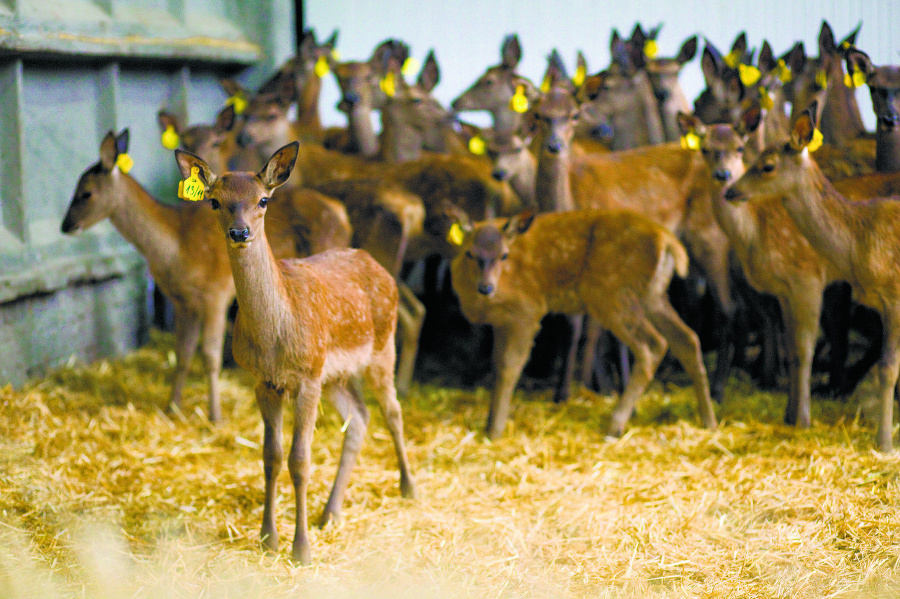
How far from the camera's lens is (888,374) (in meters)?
5.17

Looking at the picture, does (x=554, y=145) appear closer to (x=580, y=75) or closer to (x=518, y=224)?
(x=518, y=224)

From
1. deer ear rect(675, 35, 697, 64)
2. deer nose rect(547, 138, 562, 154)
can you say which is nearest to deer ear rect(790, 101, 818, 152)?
deer nose rect(547, 138, 562, 154)

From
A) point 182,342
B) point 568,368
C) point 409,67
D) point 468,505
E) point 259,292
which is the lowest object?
point 468,505

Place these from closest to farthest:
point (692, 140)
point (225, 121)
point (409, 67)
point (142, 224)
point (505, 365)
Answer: point (505, 365) → point (692, 140) → point (142, 224) → point (225, 121) → point (409, 67)

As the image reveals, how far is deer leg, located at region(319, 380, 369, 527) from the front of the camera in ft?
14.8

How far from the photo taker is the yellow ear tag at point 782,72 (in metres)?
6.84

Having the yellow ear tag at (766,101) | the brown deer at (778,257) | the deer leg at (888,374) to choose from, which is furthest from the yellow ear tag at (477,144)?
the deer leg at (888,374)

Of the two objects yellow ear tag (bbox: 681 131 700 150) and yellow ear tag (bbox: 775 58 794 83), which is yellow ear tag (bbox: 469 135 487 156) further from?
yellow ear tag (bbox: 775 58 794 83)

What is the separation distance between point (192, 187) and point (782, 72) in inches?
189

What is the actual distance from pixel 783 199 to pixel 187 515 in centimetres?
372

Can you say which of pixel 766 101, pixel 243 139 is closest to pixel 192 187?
pixel 243 139

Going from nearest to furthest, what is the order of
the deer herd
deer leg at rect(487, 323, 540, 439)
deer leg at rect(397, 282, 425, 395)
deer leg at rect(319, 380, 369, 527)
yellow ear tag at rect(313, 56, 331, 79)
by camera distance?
the deer herd
deer leg at rect(319, 380, 369, 527)
deer leg at rect(487, 323, 540, 439)
deer leg at rect(397, 282, 425, 395)
yellow ear tag at rect(313, 56, 331, 79)

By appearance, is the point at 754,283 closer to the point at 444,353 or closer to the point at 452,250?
the point at 452,250

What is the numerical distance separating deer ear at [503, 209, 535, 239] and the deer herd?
0.05 feet
